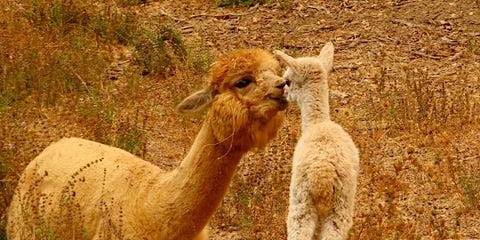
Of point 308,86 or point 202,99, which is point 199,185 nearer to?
point 202,99

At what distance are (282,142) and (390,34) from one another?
342 centimetres

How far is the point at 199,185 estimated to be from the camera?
5.87m

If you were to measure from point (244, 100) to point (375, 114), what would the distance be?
14.0 ft

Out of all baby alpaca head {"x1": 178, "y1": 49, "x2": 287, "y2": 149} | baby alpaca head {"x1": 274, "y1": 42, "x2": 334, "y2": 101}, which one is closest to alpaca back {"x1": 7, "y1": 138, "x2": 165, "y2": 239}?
baby alpaca head {"x1": 178, "y1": 49, "x2": 287, "y2": 149}

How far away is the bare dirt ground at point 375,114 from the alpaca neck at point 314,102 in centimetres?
115

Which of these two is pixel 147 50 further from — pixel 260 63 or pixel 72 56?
pixel 260 63

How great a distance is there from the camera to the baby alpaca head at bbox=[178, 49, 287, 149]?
5684 millimetres

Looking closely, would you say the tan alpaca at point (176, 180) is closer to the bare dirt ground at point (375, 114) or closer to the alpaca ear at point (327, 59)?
the alpaca ear at point (327, 59)

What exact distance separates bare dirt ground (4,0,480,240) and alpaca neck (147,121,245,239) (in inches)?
63.7

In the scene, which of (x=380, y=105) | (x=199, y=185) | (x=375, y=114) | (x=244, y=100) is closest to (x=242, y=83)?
(x=244, y=100)

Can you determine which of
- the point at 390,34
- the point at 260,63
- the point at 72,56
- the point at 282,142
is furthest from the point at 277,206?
the point at 390,34

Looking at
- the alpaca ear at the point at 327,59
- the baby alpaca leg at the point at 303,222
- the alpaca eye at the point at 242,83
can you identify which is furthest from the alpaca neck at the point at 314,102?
the alpaca eye at the point at 242,83

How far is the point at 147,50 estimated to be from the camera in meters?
11.4

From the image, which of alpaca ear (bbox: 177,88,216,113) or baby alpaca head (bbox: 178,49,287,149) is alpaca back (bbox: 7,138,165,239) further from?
baby alpaca head (bbox: 178,49,287,149)
